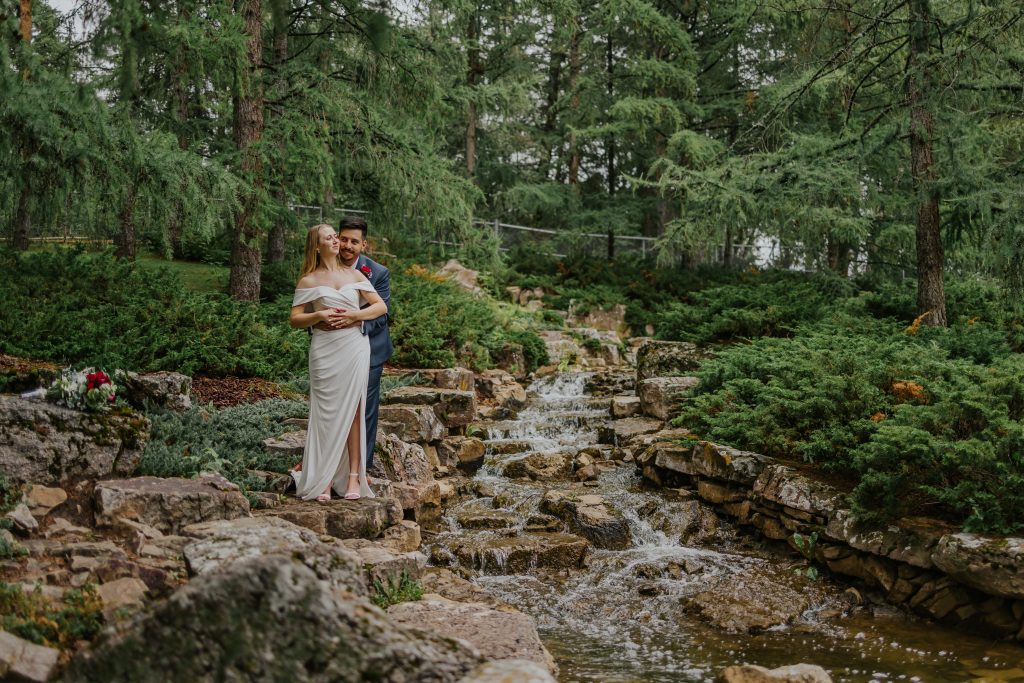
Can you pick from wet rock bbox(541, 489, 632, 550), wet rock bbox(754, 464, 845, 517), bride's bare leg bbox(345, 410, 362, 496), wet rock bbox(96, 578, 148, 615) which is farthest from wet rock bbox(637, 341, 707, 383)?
wet rock bbox(96, 578, 148, 615)

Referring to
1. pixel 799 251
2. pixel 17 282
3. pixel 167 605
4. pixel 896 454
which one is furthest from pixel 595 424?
pixel 799 251

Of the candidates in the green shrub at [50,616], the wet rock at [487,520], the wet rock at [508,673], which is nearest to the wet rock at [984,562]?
the wet rock at [487,520]

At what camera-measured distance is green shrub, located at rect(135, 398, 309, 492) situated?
577cm

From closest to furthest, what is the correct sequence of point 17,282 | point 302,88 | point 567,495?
point 567,495
point 17,282
point 302,88

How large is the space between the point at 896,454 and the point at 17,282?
33.1 ft

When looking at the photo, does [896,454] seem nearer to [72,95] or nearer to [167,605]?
[167,605]

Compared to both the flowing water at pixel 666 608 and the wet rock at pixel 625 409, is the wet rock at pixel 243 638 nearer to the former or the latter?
the flowing water at pixel 666 608

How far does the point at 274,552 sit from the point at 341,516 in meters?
2.12

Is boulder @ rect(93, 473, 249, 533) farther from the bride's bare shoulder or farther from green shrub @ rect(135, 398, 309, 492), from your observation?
the bride's bare shoulder

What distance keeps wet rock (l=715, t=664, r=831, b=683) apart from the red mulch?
19.2 ft

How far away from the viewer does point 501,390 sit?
12773 millimetres

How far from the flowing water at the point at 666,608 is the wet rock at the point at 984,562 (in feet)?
1.30

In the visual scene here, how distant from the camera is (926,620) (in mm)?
5930

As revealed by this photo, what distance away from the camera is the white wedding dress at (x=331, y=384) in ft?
18.8
